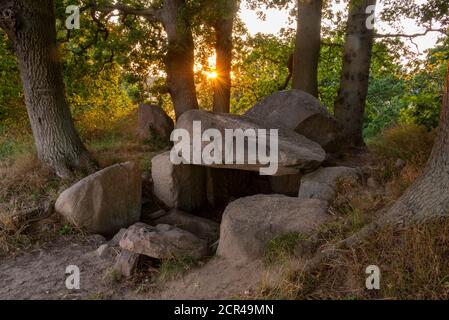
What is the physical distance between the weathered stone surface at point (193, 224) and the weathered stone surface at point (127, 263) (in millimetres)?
1300

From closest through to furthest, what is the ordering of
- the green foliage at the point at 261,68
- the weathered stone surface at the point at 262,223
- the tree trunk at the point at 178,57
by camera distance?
the weathered stone surface at the point at 262,223 → the tree trunk at the point at 178,57 → the green foliage at the point at 261,68

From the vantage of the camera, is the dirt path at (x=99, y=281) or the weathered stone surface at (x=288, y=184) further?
the weathered stone surface at (x=288, y=184)

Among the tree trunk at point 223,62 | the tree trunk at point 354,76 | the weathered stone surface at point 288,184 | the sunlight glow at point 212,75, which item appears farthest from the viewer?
the sunlight glow at point 212,75

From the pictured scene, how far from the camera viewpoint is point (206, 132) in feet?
19.7

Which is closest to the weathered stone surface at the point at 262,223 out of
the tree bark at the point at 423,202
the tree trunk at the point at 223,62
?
the tree bark at the point at 423,202

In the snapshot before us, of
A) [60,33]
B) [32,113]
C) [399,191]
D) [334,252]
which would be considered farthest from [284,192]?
[60,33]

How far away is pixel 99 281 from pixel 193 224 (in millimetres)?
1883

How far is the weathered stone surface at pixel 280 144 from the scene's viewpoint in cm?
568

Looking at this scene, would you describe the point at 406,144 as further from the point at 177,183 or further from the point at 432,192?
the point at 177,183

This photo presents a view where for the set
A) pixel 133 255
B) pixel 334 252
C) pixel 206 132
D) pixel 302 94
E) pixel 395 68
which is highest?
pixel 395 68

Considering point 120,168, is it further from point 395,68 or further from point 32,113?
point 395,68

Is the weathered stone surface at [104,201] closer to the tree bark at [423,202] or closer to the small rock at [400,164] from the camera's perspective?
the tree bark at [423,202]

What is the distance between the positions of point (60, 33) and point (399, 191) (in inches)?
410

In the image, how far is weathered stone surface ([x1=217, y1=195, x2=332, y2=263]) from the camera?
4.71 meters
